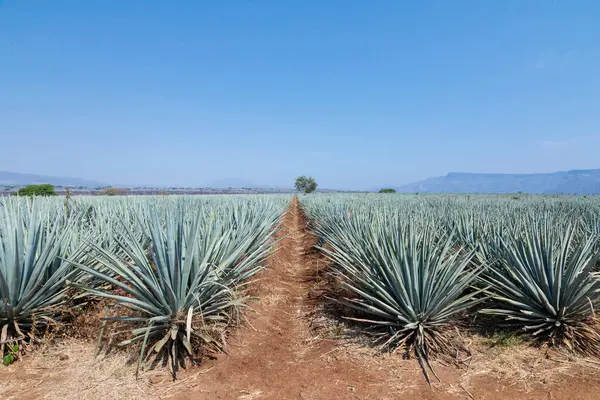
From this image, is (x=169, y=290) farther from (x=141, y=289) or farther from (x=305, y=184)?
(x=305, y=184)

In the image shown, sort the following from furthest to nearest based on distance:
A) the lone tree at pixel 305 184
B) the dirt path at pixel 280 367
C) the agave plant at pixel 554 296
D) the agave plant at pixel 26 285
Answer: the lone tree at pixel 305 184
the agave plant at pixel 554 296
the agave plant at pixel 26 285
the dirt path at pixel 280 367

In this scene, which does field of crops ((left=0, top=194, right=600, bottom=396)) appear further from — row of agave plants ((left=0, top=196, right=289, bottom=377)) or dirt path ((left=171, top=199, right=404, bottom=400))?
dirt path ((left=171, top=199, right=404, bottom=400))

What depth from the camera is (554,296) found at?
2.68 metres

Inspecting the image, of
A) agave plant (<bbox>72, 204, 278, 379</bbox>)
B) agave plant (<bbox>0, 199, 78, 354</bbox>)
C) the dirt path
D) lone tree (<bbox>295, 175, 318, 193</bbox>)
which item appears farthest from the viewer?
lone tree (<bbox>295, 175, 318, 193</bbox>)

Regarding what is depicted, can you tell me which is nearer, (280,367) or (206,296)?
(280,367)

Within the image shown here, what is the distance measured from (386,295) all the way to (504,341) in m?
1.10

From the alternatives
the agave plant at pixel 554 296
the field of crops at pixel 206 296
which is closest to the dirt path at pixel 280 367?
the field of crops at pixel 206 296

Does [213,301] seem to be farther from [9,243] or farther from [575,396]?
[575,396]

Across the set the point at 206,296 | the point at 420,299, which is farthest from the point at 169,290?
the point at 420,299

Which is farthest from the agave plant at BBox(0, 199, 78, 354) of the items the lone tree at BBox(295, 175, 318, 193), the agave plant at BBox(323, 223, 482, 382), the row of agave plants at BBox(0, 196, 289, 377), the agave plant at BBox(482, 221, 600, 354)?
the lone tree at BBox(295, 175, 318, 193)

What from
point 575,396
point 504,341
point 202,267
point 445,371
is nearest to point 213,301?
point 202,267

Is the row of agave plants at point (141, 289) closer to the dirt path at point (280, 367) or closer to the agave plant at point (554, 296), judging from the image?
the dirt path at point (280, 367)

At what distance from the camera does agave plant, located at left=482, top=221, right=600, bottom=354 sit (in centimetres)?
260

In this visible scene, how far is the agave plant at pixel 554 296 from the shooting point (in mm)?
2596
